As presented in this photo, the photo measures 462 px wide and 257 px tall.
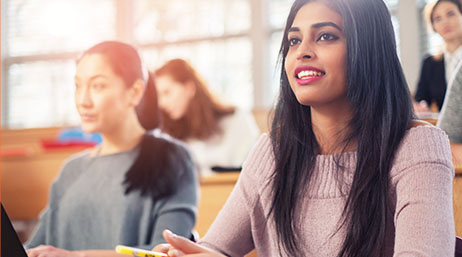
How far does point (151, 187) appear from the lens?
1402mm

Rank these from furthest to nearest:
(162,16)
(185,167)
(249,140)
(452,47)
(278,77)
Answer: (162,16)
(249,140)
(185,167)
(452,47)
(278,77)

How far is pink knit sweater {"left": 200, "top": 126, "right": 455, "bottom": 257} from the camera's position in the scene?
2.65 ft

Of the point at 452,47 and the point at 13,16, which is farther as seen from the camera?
the point at 13,16

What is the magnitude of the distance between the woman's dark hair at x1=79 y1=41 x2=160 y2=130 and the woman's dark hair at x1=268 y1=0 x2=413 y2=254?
1.71 ft

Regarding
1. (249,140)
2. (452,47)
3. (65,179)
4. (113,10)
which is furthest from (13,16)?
(452,47)

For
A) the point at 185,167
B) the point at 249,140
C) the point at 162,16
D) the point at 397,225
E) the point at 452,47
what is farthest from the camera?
the point at 162,16

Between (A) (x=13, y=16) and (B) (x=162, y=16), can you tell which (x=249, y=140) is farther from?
(A) (x=13, y=16)

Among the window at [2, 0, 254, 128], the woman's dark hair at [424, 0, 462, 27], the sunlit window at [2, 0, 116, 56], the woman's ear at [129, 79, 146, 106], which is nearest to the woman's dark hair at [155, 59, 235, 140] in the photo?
the window at [2, 0, 254, 128]

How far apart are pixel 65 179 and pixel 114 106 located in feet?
0.98

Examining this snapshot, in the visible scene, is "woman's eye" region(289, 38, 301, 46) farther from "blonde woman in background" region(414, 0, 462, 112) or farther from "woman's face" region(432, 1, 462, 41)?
"woman's face" region(432, 1, 462, 41)

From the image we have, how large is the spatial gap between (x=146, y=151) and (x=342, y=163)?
0.62 meters

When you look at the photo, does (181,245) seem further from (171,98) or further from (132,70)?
(171,98)

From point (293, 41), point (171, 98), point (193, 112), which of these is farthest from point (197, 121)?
point (293, 41)

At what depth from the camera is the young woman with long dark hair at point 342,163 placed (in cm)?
85
